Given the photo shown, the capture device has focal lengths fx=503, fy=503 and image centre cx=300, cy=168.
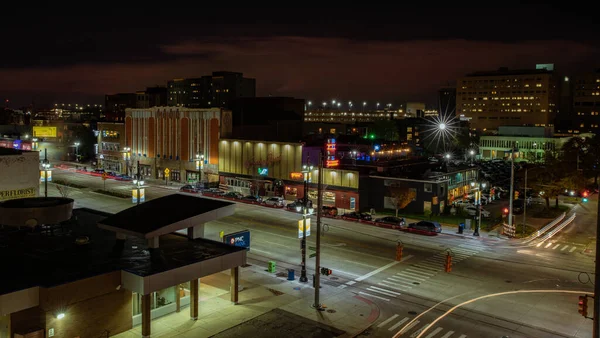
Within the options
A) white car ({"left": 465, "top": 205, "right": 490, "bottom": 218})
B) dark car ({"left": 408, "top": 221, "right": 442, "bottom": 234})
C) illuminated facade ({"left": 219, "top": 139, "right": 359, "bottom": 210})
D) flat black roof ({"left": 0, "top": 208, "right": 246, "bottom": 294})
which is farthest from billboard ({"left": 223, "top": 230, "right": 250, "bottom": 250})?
white car ({"left": 465, "top": 205, "right": 490, "bottom": 218})

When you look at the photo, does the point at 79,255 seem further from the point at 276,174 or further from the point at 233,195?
the point at 276,174

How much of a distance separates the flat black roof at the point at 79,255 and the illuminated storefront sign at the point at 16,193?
15610 mm

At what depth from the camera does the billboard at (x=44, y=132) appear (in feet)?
427

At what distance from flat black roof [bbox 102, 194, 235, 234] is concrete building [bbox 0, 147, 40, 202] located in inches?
887

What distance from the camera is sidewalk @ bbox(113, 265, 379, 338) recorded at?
26.1 m

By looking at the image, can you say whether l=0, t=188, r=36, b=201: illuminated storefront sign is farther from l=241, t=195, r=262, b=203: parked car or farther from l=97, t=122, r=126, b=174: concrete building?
l=97, t=122, r=126, b=174: concrete building

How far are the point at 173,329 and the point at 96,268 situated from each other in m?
5.08

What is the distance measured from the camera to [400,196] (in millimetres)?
60125

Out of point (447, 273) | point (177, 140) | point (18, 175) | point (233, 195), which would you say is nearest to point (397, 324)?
point (447, 273)

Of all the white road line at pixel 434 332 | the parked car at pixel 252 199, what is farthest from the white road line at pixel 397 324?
the parked car at pixel 252 199

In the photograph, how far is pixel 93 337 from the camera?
24.7 m

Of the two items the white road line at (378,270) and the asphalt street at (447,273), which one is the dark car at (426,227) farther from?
the white road line at (378,270)

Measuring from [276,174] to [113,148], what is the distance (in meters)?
49.9

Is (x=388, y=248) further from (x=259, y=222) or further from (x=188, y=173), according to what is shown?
(x=188, y=173)
